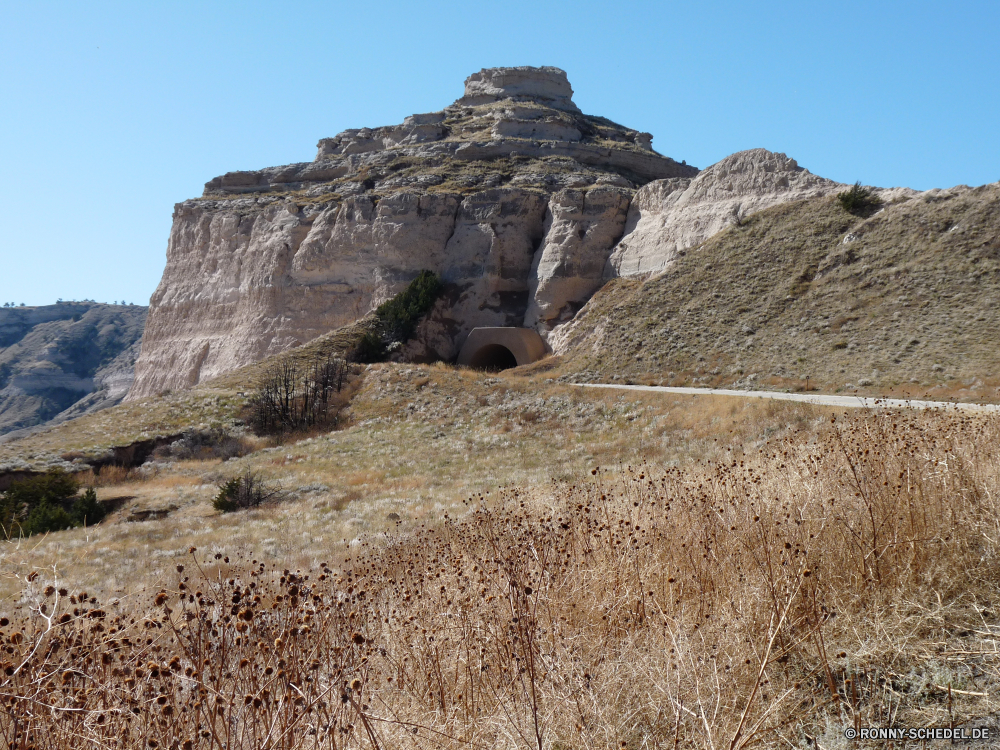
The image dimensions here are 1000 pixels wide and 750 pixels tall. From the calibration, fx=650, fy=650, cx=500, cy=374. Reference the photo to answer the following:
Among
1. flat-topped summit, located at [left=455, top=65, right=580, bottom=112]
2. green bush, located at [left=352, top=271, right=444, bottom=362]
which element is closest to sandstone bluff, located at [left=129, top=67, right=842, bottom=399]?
green bush, located at [left=352, top=271, right=444, bottom=362]

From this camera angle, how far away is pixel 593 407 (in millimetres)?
22844

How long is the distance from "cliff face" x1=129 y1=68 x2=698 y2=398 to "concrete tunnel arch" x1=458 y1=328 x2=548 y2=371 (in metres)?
1.73

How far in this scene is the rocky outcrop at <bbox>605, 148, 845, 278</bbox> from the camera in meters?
32.1

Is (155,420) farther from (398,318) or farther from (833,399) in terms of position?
(833,399)

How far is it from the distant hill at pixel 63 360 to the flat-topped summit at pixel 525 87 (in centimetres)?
5271

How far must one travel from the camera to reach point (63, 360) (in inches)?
3639

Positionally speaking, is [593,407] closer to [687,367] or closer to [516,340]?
[687,367]

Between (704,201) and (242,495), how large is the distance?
27.6 metres

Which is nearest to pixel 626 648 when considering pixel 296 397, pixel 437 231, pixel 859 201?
pixel 296 397

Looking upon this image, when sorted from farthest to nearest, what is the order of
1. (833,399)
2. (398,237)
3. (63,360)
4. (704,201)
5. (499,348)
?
(63,360), (398,237), (499,348), (704,201), (833,399)

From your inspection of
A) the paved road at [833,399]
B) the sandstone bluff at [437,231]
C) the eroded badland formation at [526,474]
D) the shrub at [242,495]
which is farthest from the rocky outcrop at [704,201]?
the shrub at [242,495]

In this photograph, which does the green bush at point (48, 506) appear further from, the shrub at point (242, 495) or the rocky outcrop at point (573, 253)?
the rocky outcrop at point (573, 253)

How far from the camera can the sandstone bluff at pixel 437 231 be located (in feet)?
119

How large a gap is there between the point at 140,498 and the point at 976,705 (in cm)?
2059
